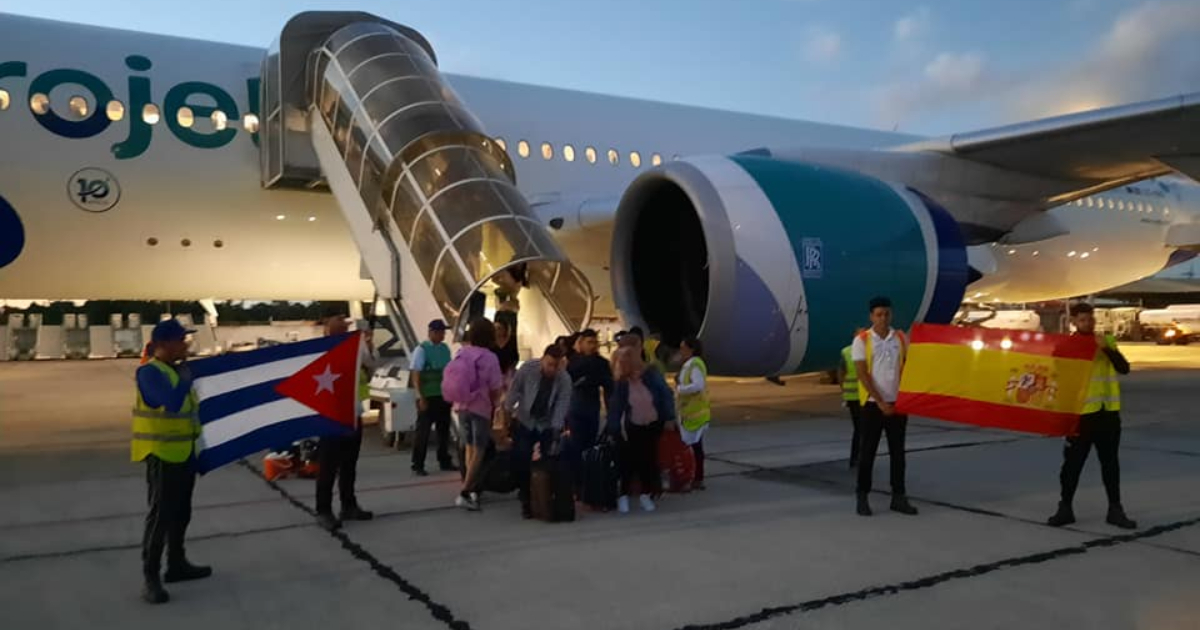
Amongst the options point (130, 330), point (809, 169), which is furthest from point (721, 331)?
point (130, 330)

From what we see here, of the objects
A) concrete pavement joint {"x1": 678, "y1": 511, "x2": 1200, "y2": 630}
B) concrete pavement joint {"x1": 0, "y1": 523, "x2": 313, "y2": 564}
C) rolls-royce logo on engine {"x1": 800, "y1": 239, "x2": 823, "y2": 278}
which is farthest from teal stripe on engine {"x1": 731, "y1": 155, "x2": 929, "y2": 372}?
concrete pavement joint {"x1": 0, "y1": 523, "x2": 313, "y2": 564}

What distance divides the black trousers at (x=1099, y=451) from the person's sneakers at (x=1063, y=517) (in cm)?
4

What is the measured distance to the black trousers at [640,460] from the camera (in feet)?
18.0

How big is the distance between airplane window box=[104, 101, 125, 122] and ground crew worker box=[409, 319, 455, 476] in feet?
13.8

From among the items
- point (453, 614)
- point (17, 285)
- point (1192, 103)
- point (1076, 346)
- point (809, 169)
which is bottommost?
point (453, 614)

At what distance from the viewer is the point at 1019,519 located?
16.5 feet

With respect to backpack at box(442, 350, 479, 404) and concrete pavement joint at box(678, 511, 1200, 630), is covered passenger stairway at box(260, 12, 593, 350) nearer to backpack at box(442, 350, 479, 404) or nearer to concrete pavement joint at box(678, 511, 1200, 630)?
backpack at box(442, 350, 479, 404)

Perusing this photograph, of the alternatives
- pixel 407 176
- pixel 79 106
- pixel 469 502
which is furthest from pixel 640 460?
pixel 79 106

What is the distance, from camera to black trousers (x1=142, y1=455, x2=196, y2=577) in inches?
144

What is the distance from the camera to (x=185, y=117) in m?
8.74

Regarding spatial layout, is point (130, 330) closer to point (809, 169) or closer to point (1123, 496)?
point (809, 169)

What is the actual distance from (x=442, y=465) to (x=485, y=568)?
2.64 metres

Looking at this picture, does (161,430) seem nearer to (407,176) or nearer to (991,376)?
(407,176)

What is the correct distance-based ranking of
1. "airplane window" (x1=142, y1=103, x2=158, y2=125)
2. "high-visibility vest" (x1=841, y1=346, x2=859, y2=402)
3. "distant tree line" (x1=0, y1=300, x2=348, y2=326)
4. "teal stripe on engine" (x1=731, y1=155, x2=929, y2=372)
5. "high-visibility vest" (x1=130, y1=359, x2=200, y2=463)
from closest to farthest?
1. "high-visibility vest" (x1=130, y1=359, x2=200, y2=463)
2. "high-visibility vest" (x1=841, y1=346, x2=859, y2=402)
3. "teal stripe on engine" (x1=731, y1=155, x2=929, y2=372)
4. "airplane window" (x1=142, y1=103, x2=158, y2=125)
5. "distant tree line" (x1=0, y1=300, x2=348, y2=326)
